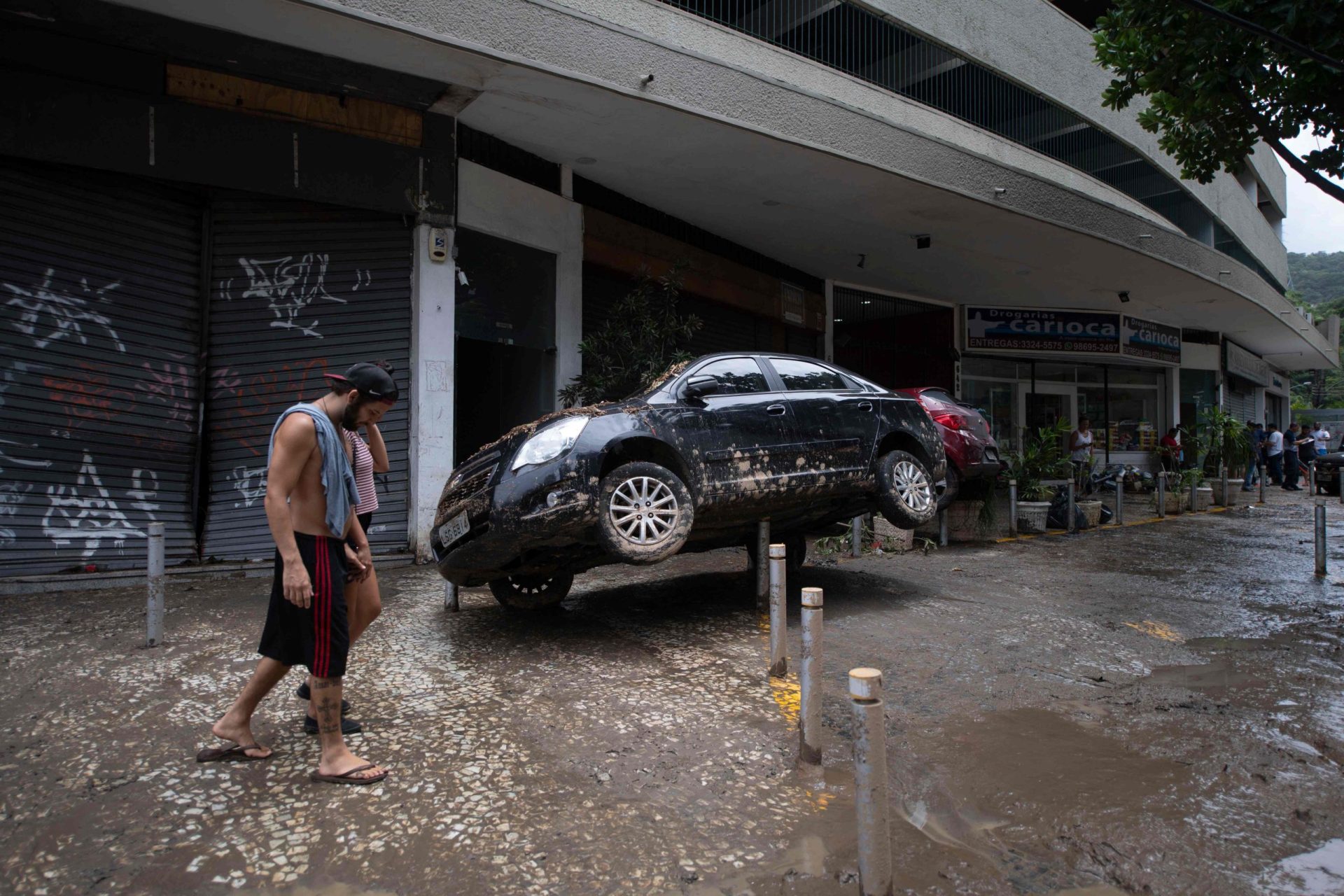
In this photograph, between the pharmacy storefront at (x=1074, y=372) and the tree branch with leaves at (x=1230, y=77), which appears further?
the pharmacy storefront at (x=1074, y=372)

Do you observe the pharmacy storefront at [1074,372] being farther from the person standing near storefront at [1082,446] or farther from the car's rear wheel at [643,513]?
the car's rear wheel at [643,513]

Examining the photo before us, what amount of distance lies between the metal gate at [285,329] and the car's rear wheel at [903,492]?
4624mm

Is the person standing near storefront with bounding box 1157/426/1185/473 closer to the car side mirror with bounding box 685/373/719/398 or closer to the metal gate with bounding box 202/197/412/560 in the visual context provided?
the car side mirror with bounding box 685/373/719/398

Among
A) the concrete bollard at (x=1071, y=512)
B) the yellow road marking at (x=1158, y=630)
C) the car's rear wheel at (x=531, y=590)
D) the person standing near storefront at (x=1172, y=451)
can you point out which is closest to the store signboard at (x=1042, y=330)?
the person standing near storefront at (x=1172, y=451)

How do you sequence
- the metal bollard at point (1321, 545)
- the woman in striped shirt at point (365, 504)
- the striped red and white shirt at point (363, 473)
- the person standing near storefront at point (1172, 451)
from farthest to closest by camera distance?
the person standing near storefront at point (1172, 451), the metal bollard at point (1321, 545), the striped red and white shirt at point (363, 473), the woman in striped shirt at point (365, 504)

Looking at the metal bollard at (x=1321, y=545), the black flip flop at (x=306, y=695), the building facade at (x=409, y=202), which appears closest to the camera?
the black flip flop at (x=306, y=695)

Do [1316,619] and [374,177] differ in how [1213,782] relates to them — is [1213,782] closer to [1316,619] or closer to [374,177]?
[1316,619]

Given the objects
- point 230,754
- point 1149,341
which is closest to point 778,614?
point 230,754

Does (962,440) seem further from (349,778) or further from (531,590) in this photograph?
(349,778)

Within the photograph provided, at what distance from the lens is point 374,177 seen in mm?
8391

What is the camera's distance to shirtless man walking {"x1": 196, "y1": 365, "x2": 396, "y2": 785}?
10.7 ft

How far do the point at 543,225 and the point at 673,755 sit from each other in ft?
25.5

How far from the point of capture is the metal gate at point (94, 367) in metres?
6.81

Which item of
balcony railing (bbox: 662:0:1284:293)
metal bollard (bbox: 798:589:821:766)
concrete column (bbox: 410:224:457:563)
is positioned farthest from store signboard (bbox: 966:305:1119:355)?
metal bollard (bbox: 798:589:821:766)
